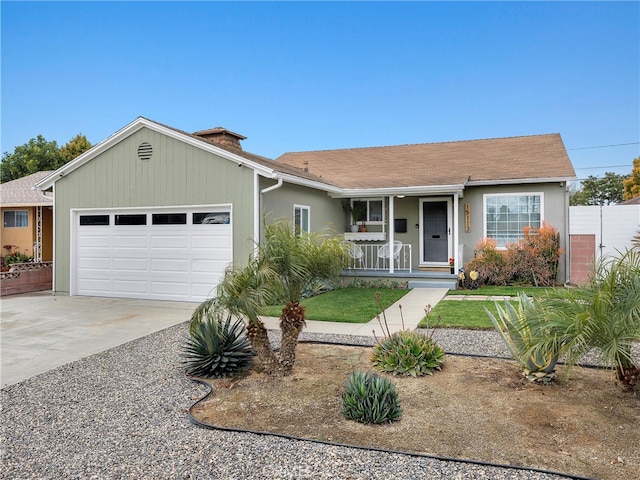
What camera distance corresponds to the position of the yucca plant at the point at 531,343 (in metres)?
4.33

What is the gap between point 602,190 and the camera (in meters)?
38.1

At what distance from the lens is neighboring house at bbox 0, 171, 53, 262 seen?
1694 centimetres

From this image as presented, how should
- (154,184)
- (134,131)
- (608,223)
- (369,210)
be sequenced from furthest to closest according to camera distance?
1. (369,210)
2. (608,223)
3. (134,131)
4. (154,184)

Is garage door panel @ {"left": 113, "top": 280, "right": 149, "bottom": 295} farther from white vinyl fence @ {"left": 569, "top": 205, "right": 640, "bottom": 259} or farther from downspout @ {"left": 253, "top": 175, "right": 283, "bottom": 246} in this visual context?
white vinyl fence @ {"left": 569, "top": 205, "right": 640, "bottom": 259}

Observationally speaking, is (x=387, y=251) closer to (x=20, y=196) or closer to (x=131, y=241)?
(x=131, y=241)

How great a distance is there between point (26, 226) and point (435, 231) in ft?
51.4

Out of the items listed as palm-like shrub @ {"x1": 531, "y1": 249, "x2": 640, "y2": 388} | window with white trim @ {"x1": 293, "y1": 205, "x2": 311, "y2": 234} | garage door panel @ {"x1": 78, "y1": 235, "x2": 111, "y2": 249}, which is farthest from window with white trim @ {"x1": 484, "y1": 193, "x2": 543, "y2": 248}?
garage door panel @ {"x1": 78, "y1": 235, "x2": 111, "y2": 249}

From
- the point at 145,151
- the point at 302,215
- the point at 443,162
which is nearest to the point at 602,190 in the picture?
the point at 443,162

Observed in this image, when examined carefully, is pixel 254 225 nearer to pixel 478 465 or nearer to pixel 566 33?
pixel 478 465

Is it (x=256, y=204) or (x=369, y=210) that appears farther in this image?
(x=369, y=210)

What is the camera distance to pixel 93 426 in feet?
13.0

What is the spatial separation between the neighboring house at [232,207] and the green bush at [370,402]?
5.57 m

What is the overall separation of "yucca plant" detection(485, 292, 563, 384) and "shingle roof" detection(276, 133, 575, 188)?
8.56 meters

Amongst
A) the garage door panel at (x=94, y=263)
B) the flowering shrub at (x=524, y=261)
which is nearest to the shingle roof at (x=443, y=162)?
the flowering shrub at (x=524, y=261)
